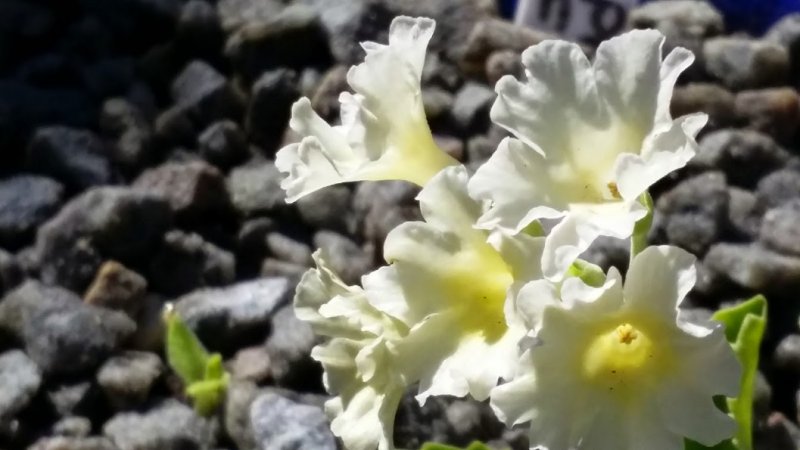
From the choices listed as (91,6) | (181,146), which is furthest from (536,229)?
(91,6)

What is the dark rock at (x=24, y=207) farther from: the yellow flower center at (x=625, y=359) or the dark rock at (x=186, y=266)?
the yellow flower center at (x=625, y=359)

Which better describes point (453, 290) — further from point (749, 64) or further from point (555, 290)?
point (749, 64)

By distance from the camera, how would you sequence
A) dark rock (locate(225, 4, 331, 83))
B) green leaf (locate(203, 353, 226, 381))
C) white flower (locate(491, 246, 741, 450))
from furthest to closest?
dark rock (locate(225, 4, 331, 83)) → green leaf (locate(203, 353, 226, 381)) → white flower (locate(491, 246, 741, 450))

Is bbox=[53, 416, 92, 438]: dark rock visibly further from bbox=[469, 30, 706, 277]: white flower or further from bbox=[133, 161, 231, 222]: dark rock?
bbox=[469, 30, 706, 277]: white flower

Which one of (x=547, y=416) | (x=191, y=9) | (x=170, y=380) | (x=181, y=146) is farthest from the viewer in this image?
(x=191, y=9)

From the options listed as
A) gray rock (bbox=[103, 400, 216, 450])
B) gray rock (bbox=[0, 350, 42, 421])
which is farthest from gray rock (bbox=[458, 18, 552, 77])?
gray rock (bbox=[0, 350, 42, 421])

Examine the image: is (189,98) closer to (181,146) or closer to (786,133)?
(181,146)

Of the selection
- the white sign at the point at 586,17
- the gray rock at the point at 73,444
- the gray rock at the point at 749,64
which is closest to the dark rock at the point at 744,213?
the gray rock at the point at 749,64

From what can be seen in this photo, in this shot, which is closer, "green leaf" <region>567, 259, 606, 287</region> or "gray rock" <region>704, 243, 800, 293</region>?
"green leaf" <region>567, 259, 606, 287</region>
